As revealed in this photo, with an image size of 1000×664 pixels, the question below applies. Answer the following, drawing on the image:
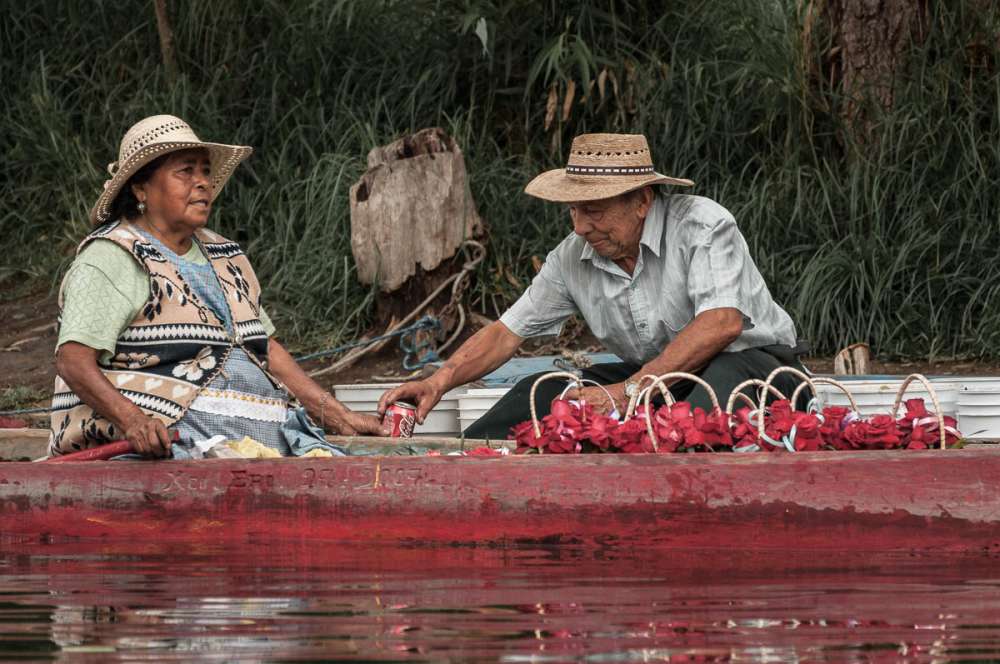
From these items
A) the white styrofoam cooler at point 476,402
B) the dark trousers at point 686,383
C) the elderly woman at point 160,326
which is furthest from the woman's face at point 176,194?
the white styrofoam cooler at point 476,402

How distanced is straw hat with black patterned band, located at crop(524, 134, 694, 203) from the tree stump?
2934 mm

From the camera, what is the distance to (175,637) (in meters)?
3.34

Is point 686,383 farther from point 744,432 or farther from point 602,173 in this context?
point 744,432

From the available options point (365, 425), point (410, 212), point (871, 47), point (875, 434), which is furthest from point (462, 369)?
point (871, 47)

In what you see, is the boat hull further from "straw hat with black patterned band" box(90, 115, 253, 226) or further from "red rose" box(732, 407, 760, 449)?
"straw hat with black patterned band" box(90, 115, 253, 226)

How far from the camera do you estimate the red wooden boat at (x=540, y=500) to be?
14.4 feet

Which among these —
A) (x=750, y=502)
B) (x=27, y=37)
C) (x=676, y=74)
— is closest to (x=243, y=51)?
(x=27, y=37)

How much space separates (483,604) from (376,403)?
9.37 ft

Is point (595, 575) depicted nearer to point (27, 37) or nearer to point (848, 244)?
point (848, 244)

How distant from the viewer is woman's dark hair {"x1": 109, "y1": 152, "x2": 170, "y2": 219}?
495 centimetres

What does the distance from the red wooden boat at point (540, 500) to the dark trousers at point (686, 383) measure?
2.43ft

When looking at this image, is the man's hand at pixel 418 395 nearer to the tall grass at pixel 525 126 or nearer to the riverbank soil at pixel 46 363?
the riverbank soil at pixel 46 363

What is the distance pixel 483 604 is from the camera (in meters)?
3.70

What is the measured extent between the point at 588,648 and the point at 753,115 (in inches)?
245
